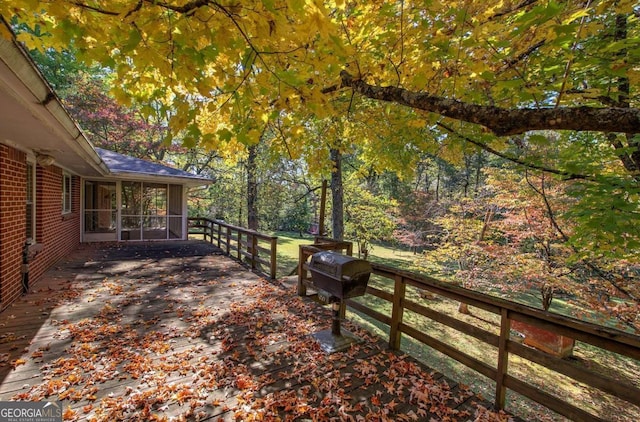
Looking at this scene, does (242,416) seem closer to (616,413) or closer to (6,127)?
(6,127)

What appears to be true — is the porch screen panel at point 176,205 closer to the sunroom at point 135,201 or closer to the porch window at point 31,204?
the sunroom at point 135,201

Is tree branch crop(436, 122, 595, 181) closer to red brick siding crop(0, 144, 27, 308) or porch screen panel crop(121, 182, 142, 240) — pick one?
red brick siding crop(0, 144, 27, 308)

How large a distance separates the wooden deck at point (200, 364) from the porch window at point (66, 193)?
132 inches

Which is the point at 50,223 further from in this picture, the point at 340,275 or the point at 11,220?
the point at 340,275

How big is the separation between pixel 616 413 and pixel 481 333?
585 centimetres

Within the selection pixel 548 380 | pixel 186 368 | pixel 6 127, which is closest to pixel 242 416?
pixel 186 368

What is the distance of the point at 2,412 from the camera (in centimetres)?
221

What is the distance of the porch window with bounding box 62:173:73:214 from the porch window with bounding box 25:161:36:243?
2.47 meters

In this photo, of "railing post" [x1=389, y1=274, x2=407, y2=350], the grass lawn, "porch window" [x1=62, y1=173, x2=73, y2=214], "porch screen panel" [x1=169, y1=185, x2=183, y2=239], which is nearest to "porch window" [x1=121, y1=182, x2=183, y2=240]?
"porch screen panel" [x1=169, y1=185, x2=183, y2=239]

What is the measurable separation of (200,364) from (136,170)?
26.9 ft

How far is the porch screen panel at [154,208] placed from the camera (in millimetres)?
11000

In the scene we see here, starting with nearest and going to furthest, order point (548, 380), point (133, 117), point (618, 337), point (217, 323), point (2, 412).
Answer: point (618, 337) → point (2, 412) → point (217, 323) → point (548, 380) → point (133, 117)

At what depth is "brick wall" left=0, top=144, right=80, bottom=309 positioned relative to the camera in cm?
386

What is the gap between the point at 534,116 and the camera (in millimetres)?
1863
